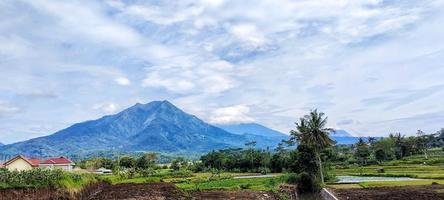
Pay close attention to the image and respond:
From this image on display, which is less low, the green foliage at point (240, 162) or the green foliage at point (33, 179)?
the green foliage at point (240, 162)

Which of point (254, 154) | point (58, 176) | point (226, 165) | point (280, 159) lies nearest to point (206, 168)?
point (226, 165)

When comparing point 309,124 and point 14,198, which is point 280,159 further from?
point 14,198

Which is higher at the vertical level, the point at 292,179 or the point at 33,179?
the point at 33,179

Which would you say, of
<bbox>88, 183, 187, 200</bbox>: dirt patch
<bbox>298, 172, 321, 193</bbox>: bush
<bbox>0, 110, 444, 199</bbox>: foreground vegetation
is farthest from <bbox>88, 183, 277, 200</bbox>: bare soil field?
<bbox>298, 172, 321, 193</bbox>: bush

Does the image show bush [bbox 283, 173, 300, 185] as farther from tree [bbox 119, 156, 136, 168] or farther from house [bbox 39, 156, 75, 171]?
tree [bbox 119, 156, 136, 168]

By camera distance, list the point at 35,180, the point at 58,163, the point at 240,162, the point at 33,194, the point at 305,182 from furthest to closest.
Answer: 1. the point at 240,162
2. the point at 58,163
3. the point at 305,182
4. the point at 35,180
5. the point at 33,194

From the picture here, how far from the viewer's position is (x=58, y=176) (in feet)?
118

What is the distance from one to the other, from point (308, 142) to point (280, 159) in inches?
1424

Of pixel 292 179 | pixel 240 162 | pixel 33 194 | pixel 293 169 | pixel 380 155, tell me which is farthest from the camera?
pixel 240 162

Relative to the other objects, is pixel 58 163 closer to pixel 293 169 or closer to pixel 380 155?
pixel 293 169

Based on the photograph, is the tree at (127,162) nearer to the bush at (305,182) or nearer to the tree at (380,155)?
the tree at (380,155)

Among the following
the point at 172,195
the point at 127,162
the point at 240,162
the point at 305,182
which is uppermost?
the point at 127,162

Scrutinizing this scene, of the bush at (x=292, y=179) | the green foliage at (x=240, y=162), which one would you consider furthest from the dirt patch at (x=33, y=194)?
the green foliage at (x=240, y=162)

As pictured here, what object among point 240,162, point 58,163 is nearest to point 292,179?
point 240,162
